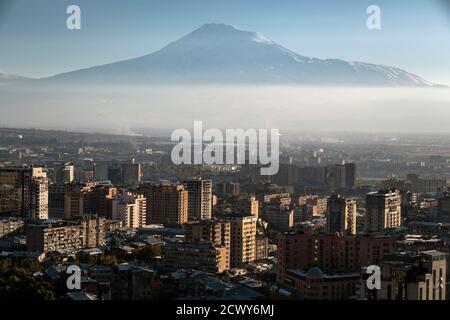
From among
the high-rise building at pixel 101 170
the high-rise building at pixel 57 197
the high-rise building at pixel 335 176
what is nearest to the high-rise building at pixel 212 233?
the high-rise building at pixel 57 197

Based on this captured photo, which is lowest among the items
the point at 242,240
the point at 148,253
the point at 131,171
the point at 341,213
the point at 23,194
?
the point at 148,253

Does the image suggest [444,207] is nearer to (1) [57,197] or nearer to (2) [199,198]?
(2) [199,198]

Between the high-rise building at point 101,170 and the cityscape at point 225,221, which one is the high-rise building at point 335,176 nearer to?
the cityscape at point 225,221

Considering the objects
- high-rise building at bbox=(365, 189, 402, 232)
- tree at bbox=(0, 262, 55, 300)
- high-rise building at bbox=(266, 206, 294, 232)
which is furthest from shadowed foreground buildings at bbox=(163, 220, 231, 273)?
high-rise building at bbox=(266, 206, 294, 232)

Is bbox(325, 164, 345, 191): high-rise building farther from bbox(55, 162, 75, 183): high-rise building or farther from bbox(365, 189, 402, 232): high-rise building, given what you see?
bbox(55, 162, 75, 183): high-rise building

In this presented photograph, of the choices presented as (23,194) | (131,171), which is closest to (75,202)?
(23,194)

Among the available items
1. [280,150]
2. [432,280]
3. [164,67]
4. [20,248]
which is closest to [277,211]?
[280,150]
